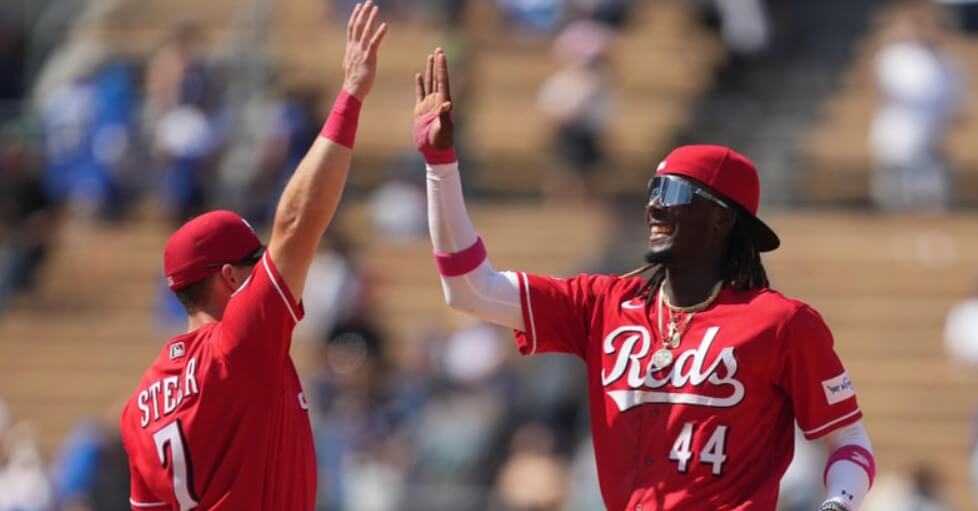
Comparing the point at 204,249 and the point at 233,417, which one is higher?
the point at 204,249

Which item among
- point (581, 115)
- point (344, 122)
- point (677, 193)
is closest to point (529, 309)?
point (677, 193)

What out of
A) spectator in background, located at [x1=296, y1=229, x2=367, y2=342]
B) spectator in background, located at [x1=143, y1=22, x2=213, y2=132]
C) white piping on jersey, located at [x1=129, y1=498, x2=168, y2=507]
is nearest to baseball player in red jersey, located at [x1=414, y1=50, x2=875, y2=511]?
white piping on jersey, located at [x1=129, y1=498, x2=168, y2=507]

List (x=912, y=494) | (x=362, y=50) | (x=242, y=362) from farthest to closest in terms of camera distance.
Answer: (x=912, y=494) < (x=362, y=50) < (x=242, y=362)

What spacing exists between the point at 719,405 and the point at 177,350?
1.71 m

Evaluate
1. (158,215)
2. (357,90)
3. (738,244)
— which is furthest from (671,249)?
(158,215)

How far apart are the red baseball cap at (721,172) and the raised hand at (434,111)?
27.4 inches

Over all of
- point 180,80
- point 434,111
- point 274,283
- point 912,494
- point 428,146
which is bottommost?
point 912,494

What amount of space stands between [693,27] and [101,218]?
5.38 m

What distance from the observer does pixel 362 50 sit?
22.0ft

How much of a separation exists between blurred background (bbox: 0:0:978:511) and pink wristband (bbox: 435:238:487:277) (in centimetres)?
625

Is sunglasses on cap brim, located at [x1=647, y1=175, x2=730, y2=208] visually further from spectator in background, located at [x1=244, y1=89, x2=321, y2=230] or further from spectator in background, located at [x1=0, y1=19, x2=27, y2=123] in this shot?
spectator in background, located at [x1=0, y1=19, x2=27, y2=123]

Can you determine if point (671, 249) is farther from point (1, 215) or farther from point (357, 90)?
point (1, 215)

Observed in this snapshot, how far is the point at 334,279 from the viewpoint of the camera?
1538 centimetres

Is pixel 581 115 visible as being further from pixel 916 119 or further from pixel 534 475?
pixel 534 475
